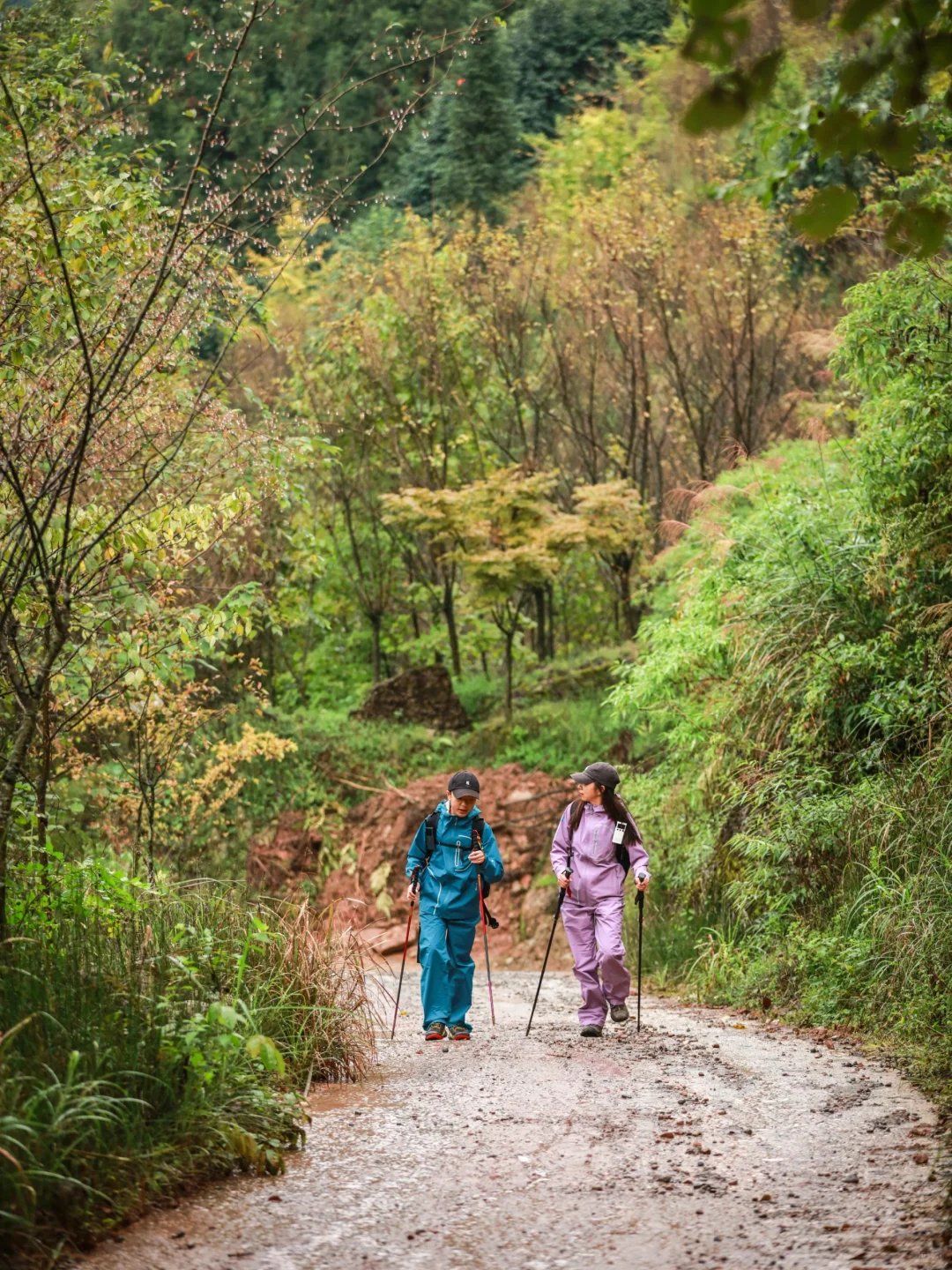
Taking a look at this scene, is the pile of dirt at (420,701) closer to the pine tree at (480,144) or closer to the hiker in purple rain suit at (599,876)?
the hiker in purple rain suit at (599,876)

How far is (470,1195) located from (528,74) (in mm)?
39330

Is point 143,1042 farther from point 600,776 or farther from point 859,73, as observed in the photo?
point 600,776

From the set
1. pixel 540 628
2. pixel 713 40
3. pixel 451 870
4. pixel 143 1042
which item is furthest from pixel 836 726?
pixel 540 628

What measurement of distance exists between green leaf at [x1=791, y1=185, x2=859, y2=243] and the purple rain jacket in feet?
20.8

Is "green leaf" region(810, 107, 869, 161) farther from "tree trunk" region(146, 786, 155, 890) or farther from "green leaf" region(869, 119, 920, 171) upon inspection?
"tree trunk" region(146, 786, 155, 890)

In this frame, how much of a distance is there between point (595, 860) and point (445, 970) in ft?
4.34

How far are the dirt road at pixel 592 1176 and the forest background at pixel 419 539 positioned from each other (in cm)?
31

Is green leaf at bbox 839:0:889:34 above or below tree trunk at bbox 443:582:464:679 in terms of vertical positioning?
below

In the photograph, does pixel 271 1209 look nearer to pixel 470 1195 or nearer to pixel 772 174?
pixel 470 1195

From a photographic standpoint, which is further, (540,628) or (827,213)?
(540,628)

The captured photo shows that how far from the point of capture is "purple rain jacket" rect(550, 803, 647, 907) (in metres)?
8.93

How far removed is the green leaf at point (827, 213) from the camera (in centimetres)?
295

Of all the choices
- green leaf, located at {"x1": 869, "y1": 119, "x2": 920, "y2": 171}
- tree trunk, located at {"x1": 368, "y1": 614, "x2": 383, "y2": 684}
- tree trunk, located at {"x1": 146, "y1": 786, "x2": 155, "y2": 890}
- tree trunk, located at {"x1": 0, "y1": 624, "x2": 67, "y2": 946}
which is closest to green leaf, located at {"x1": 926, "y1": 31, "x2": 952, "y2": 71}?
green leaf, located at {"x1": 869, "y1": 119, "x2": 920, "y2": 171}

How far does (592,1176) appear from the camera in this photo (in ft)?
16.4
